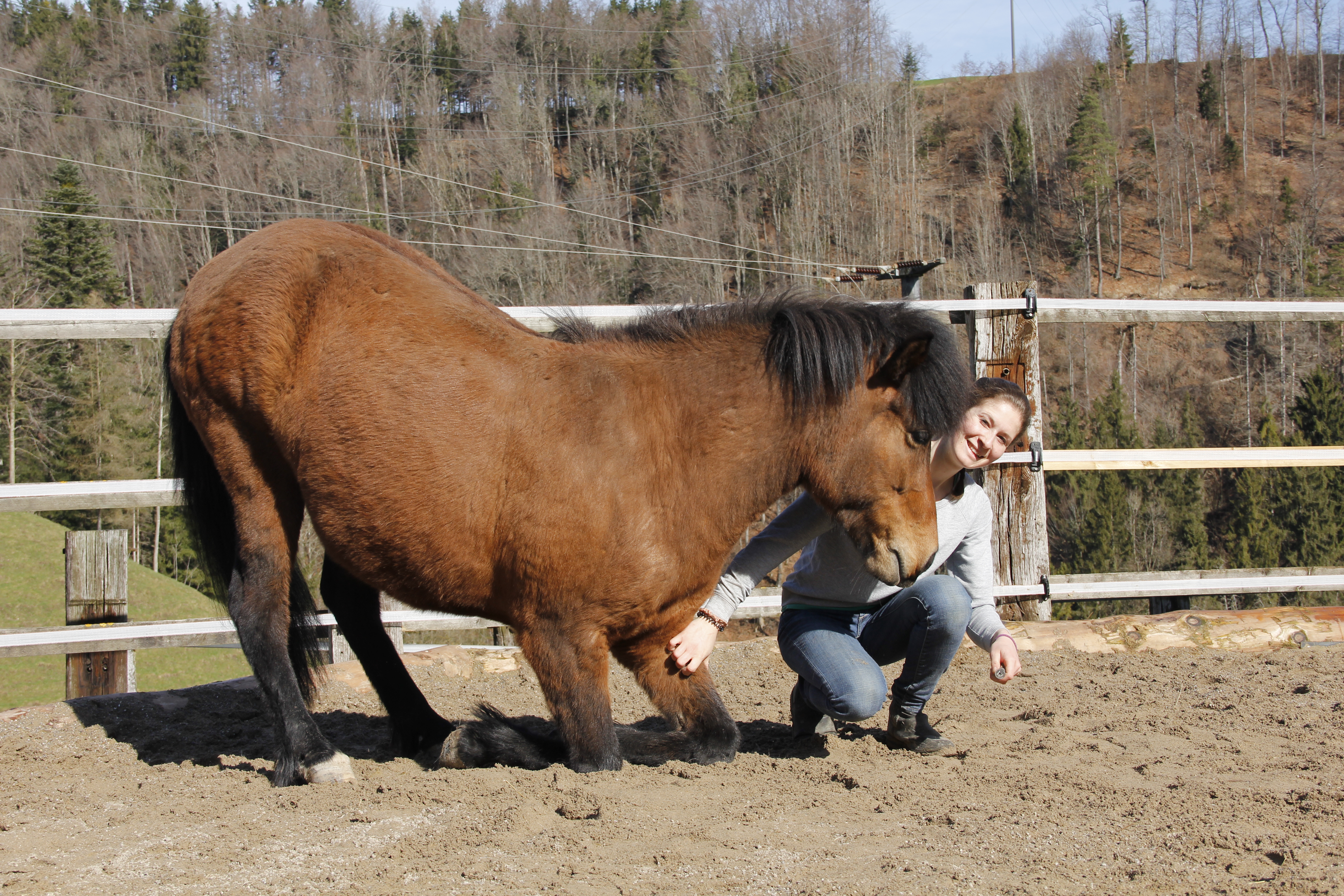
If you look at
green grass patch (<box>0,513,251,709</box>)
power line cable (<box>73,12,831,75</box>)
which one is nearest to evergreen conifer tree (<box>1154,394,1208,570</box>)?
green grass patch (<box>0,513,251,709</box>)

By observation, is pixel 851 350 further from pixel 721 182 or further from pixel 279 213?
pixel 721 182

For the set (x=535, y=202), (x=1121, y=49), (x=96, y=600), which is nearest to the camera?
(x=96, y=600)

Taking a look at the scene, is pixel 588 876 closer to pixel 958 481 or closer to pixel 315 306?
pixel 958 481

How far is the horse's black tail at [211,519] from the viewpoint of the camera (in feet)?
11.2

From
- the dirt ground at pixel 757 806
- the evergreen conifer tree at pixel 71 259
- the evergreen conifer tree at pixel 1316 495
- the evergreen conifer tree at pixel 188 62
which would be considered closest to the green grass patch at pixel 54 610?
the dirt ground at pixel 757 806

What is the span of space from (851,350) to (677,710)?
1.34 m

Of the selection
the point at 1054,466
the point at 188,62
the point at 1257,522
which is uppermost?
the point at 188,62

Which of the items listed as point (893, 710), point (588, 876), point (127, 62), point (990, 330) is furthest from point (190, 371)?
point (127, 62)

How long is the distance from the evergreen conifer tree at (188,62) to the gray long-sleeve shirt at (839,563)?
51.9 m

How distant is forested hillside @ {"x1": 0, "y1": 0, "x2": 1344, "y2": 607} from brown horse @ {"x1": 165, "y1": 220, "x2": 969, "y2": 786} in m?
16.1

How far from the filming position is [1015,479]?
15.7ft

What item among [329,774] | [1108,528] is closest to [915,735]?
[329,774]

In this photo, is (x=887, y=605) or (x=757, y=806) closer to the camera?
(x=757, y=806)

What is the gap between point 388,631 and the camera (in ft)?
15.1
